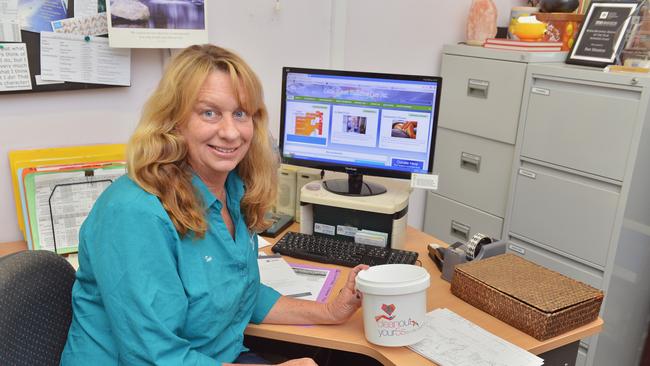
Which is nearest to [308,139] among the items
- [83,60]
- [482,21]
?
[83,60]

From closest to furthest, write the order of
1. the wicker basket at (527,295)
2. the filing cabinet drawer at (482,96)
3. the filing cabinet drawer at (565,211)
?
1. the wicker basket at (527,295)
2. the filing cabinet drawer at (565,211)
3. the filing cabinet drawer at (482,96)

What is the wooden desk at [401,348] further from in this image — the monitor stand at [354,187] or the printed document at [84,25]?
the printed document at [84,25]

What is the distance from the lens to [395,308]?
1207 mm

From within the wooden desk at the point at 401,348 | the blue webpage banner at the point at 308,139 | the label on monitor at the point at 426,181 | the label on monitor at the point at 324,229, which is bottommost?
the wooden desk at the point at 401,348

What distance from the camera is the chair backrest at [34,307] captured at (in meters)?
1.04

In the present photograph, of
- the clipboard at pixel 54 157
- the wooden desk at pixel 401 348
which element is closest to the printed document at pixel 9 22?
the clipboard at pixel 54 157

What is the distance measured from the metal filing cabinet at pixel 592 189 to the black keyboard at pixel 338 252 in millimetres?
877

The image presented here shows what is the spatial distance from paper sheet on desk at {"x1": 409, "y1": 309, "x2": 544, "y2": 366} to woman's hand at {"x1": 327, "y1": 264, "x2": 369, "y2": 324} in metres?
0.17

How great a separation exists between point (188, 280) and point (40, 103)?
95cm

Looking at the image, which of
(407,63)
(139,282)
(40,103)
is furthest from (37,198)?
(407,63)

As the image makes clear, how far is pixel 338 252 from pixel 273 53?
90 centimetres

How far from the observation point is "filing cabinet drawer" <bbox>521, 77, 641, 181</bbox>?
1999 millimetres

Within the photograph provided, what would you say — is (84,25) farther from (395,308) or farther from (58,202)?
(395,308)

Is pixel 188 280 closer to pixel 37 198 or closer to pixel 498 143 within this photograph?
pixel 37 198
